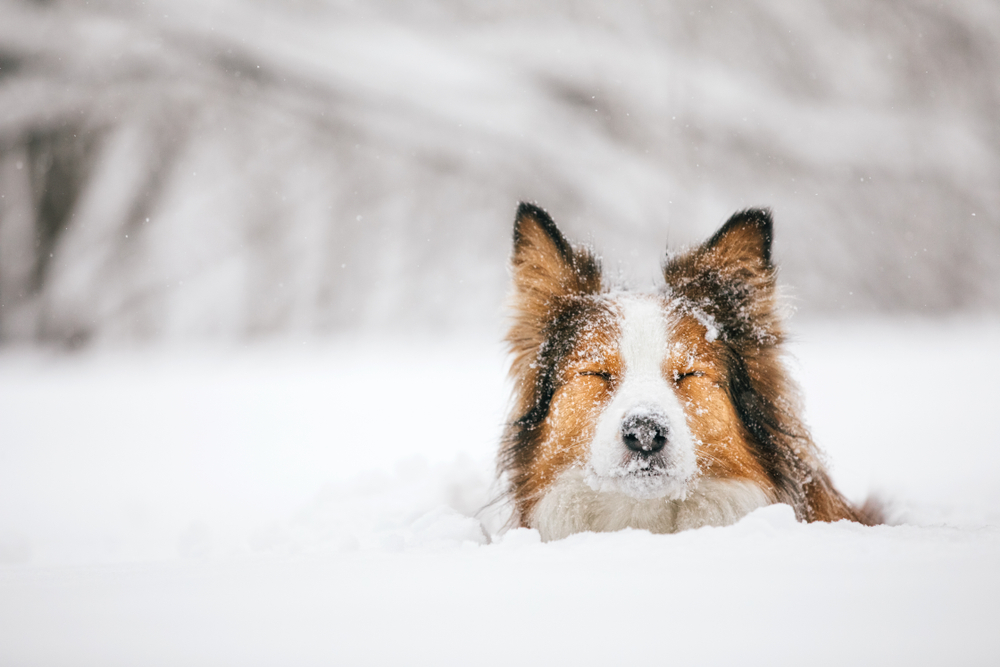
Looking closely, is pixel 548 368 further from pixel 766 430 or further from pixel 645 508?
pixel 766 430

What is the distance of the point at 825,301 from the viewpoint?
348 inches

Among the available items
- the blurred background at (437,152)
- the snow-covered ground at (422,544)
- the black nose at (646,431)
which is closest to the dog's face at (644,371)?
the black nose at (646,431)

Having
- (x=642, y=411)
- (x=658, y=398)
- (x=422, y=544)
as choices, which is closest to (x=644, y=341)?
(x=658, y=398)

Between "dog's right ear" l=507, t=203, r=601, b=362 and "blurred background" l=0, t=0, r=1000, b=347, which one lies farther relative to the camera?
"blurred background" l=0, t=0, r=1000, b=347

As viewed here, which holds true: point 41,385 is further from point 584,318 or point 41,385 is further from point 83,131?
point 584,318

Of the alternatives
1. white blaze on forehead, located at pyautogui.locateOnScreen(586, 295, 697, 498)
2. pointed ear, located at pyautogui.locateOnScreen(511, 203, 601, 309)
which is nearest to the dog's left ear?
white blaze on forehead, located at pyautogui.locateOnScreen(586, 295, 697, 498)

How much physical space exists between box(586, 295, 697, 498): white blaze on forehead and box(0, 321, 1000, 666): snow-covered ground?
1.39 ft

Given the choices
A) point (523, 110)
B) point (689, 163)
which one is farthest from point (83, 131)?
point (689, 163)

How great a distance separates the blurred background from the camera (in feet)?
26.1

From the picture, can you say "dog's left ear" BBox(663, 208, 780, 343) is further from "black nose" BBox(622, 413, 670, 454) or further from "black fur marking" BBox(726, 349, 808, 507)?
"black nose" BBox(622, 413, 670, 454)

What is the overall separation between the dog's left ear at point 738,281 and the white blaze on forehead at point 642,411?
0.29m

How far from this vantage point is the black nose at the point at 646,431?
92.6 inches

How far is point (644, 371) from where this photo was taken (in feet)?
8.65

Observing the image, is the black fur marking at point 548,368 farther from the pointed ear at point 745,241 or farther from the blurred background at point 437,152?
the blurred background at point 437,152
